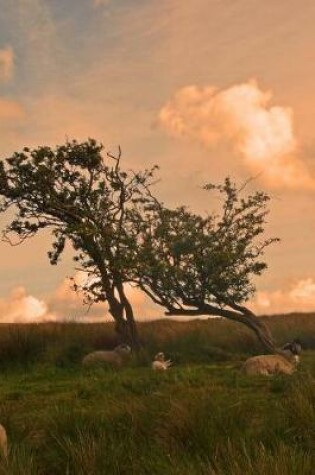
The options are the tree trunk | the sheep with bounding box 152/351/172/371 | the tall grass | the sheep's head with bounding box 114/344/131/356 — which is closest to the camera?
the sheep with bounding box 152/351/172/371

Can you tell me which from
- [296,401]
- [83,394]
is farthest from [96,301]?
[296,401]

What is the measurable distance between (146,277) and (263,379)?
1232 cm

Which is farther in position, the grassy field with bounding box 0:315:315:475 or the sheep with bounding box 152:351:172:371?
the sheep with bounding box 152:351:172:371

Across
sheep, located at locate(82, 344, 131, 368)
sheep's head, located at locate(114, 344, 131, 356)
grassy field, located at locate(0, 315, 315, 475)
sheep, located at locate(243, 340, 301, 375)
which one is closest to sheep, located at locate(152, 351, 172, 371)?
grassy field, located at locate(0, 315, 315, 475)

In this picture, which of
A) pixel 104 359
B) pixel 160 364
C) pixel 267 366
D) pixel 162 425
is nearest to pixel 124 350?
pixel 104 359

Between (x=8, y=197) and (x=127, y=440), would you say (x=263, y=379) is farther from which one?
(x=8, y=197)

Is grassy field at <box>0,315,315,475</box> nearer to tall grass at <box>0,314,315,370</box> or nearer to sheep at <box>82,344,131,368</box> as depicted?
sheep at <box>82,344,131,368</box>

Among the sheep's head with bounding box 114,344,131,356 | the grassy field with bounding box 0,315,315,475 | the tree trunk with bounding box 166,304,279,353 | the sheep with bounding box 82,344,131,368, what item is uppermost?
the tree trunk with bounding box 166,304,279,353

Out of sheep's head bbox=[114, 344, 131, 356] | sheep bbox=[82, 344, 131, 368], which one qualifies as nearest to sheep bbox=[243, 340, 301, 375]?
sheep bbox=[82, 344, 131, 368]

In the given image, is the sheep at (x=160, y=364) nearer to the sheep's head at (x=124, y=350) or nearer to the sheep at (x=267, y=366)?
the sheep's head at (x=124, y=350)

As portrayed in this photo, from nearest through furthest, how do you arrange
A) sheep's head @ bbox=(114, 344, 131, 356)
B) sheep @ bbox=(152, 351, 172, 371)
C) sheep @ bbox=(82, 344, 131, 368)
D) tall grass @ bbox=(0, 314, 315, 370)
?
1. sheep @ bbox=(152, 351, 172, 371)
2. sheep @ bbox=(82, 344, 131, 368)
3. sheep's head @ bbox=(114, 344, 131, 356)
4. tall grass @ bbox=(0, 314, 315, 370)

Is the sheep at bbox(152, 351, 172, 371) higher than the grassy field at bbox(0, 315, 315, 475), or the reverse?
the sheep at bbox(152, 351, 172, 371)

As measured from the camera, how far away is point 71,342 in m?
26.3

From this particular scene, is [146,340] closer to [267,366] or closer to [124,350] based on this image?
[124,350]
